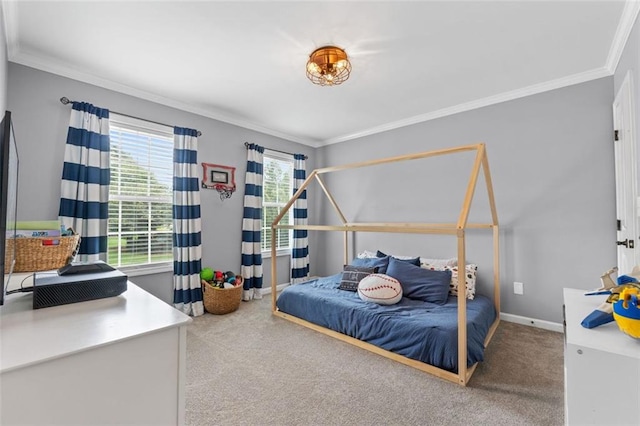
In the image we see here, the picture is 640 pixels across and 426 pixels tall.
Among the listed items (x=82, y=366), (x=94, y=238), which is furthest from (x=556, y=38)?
(x=94, y=238)

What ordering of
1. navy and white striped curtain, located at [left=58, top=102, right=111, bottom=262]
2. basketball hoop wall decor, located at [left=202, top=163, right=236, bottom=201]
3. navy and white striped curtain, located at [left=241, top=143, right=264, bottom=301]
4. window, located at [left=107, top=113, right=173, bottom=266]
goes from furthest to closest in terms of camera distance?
navy and white striped curtain, located at [left=241, top=143, right=264, bottom=301]
basketball hoop wall decor, located at [left=202, top=163, right=236, bottom=201]
window, located at [left=107, top=113, right=173, bottom=266]
navy and white striped curtain, located at [left=58, top=102, right=111, bottom=262]

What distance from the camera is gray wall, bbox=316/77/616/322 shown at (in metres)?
2.54

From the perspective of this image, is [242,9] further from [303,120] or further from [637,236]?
[637,236]

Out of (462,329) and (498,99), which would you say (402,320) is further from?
(498,99)

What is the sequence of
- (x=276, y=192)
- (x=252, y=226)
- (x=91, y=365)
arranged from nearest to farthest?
1. (x=91, y=365)
2. (x=252, y=226)
3. (x=276, y=192)

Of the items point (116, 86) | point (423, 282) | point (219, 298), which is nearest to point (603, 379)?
point (423, 282)

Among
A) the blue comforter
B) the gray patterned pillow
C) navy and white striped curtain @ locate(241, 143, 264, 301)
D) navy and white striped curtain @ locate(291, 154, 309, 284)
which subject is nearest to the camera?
the blue comforter

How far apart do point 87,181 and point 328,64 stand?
2.33 metres

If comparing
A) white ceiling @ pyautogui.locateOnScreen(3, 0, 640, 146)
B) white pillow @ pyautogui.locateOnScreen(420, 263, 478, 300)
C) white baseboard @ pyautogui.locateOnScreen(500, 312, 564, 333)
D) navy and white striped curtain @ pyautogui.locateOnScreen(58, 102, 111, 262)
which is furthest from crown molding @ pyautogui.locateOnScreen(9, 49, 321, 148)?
white baseboard @ pyautogui.locateOnScreen(500, 312, 564, 333)

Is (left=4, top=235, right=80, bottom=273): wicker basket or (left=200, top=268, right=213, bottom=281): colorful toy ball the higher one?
(left=4, top=235, right=80, bottom=273): wicker basket

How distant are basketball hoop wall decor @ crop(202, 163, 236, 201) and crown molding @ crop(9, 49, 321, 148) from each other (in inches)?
24.0

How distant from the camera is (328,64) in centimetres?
217

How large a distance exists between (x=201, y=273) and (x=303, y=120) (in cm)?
228

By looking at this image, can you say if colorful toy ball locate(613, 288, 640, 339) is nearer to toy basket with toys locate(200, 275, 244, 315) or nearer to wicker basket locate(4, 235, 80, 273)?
wicker basket locate(4, 235, 80, 273)
